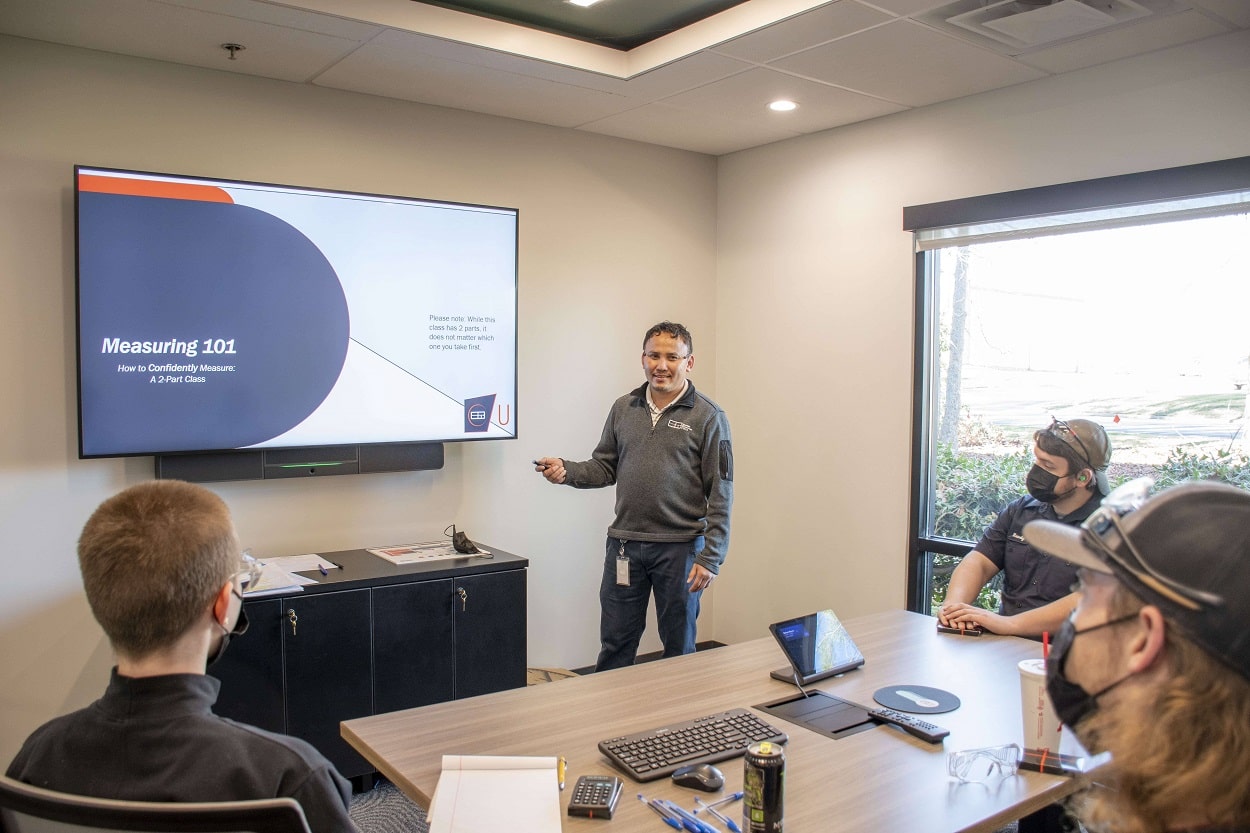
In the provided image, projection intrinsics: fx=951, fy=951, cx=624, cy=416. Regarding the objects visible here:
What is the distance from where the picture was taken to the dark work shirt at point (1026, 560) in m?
2.89

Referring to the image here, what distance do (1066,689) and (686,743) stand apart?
0.90 metres

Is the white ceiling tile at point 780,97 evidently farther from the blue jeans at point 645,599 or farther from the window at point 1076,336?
the blue jeans at point 645,599

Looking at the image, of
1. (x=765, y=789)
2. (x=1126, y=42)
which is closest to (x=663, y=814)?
(x=765, y=789)

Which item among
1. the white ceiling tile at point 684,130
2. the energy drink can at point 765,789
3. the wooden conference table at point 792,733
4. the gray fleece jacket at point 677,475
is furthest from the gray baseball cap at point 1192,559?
the white ceiling tile at point 684,130

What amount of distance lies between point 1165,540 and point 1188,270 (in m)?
2.88

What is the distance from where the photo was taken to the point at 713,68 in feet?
11.9

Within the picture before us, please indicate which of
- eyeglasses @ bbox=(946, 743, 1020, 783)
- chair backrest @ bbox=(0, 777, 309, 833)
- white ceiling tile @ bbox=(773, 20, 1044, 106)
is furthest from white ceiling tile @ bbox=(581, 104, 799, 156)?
chair backrest @ bbox=(0, 777, 309, 833)

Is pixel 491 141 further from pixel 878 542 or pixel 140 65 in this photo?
pixel 878 542

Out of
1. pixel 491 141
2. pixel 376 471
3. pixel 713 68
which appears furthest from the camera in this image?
pixel 491 141

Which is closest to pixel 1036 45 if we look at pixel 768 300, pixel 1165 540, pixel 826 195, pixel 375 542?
pixel 826 195

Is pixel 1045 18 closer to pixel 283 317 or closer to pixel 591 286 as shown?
pixel 591 286

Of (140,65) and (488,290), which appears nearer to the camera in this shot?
(140,65)

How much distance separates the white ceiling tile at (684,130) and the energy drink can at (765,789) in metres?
3.23

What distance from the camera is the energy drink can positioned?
1.52 m
